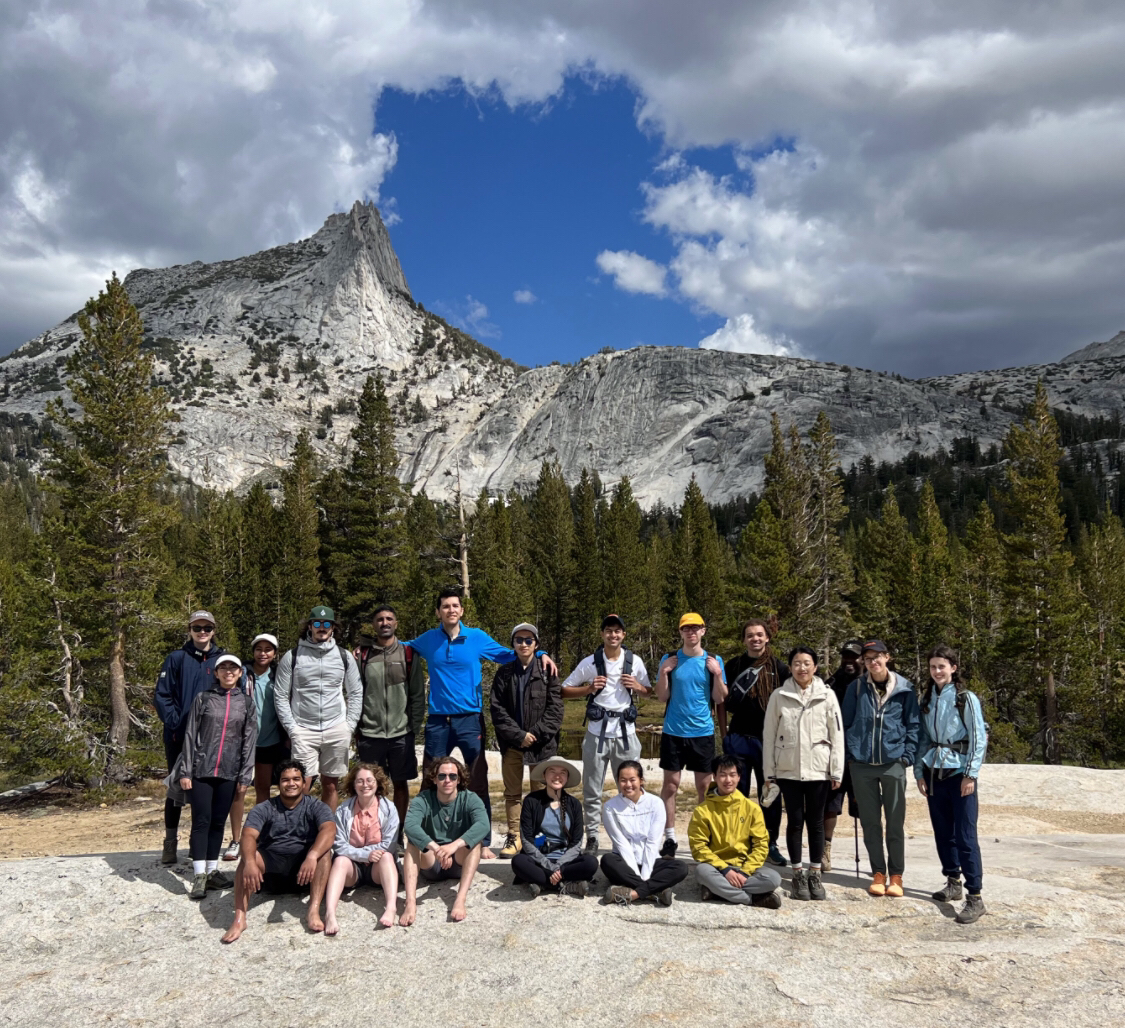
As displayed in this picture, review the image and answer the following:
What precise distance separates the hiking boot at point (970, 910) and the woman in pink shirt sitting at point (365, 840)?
457cm

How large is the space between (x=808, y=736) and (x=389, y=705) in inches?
155

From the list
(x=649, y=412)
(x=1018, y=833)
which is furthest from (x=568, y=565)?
(x=649, y=412)

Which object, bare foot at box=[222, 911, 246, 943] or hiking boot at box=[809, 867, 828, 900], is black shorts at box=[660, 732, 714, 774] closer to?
hiking boot at box=[809, 867, 828, 900]

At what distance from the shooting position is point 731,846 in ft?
21.1

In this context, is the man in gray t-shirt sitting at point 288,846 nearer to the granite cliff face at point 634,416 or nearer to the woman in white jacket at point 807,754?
the woman in white jacket at point 807,754

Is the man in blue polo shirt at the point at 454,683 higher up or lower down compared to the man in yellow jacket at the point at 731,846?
higher up

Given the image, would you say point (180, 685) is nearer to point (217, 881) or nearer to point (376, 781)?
point (217, 881)

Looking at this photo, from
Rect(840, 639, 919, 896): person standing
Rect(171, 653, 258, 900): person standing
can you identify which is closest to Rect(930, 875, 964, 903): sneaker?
Rect(840, 639, 919, 896): person standing

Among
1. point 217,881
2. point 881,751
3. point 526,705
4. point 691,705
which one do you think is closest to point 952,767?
point 881,751

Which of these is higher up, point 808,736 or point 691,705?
point 691,705

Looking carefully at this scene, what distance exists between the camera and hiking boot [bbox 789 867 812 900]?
648 centimetres

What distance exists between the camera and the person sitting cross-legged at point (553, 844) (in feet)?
21.5

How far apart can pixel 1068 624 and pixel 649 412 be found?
136 meters

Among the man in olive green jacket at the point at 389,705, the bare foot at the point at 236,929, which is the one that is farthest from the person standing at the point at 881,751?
the bare foot at the point at 236,929
